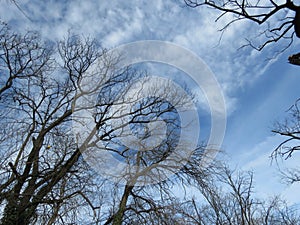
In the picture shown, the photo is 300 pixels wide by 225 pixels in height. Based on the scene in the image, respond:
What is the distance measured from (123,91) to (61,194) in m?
4.50

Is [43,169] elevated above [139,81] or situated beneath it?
situated beneath

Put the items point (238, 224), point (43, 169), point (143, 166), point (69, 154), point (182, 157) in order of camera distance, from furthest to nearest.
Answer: point (238, 224) → point (143, 166) → point (182, 157) → point (69, 154) → point (43, 169)

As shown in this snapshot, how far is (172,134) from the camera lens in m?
10.3

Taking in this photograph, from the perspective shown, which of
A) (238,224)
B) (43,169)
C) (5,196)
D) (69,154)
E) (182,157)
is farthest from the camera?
(238,224)

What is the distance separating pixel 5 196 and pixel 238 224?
54.7 ft

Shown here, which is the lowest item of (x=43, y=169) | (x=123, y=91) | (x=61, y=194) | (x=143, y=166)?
(x=61, y=194)

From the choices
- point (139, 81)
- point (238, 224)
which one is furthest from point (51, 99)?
point (238, 224)

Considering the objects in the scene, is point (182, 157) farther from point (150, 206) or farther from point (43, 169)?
point (43, 169)

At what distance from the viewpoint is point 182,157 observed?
9812mm

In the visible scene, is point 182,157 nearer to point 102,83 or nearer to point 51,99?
point 102,83

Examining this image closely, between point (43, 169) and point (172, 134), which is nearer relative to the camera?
point (43, 169)

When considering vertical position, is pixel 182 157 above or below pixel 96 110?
below

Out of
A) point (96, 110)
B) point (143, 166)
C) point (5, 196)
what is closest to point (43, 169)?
point (5, 196)

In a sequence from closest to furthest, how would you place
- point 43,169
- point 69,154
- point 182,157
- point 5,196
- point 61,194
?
point 5,196
point 61,194
point 43,169
point 69,154
point 182,157
